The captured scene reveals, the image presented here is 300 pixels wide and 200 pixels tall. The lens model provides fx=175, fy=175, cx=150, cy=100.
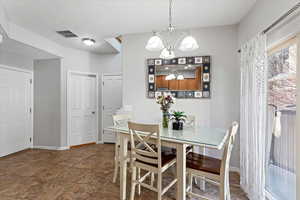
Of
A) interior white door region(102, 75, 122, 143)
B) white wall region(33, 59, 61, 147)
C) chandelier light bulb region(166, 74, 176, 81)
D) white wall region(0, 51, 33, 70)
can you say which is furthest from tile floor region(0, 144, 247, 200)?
white wall region(0, 51, 33, 70)

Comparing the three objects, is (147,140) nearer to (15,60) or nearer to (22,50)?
(22,50)

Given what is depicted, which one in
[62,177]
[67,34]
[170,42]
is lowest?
[62,177]

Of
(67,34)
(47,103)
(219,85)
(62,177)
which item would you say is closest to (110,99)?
(47,103)

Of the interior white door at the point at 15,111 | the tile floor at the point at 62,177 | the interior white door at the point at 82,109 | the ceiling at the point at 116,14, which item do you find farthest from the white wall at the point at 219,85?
the interior white door at the point at 15,111

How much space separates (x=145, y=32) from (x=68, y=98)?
2.55m

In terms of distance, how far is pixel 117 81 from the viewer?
16.2 feet

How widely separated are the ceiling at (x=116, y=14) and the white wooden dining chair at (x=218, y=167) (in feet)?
5.77

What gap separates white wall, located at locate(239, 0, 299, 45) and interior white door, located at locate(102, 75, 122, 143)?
323 centimetres

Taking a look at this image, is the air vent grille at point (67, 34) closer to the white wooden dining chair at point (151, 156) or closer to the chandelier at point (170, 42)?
the chandelier at point (170, 42)

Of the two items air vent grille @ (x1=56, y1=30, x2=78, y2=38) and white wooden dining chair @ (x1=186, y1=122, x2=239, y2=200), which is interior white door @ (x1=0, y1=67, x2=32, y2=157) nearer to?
air vent grille @ (x1=56, y1=30, x2=78, y2=38)

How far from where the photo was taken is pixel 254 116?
2102mm

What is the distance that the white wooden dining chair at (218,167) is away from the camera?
5.50ft

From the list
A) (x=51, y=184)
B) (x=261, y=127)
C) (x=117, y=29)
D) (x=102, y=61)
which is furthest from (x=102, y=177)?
(x=102, y=61)

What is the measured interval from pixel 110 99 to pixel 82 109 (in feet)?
2.60
